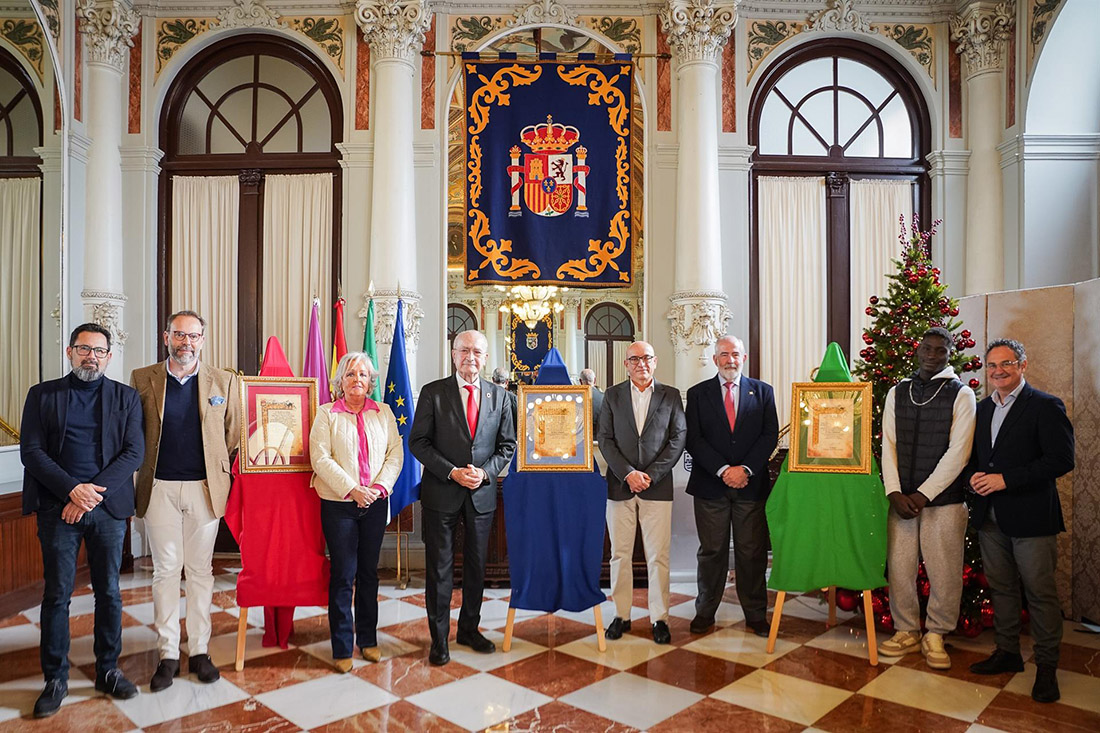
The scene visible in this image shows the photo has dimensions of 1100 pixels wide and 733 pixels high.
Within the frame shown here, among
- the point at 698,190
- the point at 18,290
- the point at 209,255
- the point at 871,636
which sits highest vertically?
the point at 698,190

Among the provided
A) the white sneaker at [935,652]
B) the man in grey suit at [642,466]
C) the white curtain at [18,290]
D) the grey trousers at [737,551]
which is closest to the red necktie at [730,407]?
the man in grey suit at [642,466]

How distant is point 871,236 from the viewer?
7.02 m

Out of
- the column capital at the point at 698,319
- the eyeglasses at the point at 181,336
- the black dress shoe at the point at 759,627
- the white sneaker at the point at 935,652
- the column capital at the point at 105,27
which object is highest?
the column capital at the point at 105,27

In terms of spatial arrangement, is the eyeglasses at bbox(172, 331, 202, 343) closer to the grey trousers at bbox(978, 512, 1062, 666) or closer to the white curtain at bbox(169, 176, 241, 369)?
the white curtain at bbox(169, 176, 241, 369)

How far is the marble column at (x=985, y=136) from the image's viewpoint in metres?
6.62

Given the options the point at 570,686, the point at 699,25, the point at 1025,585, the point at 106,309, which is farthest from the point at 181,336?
the point at 699,25

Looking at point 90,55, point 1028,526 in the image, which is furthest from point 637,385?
point 90,55

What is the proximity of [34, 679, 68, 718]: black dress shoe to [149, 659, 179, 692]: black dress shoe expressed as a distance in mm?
347

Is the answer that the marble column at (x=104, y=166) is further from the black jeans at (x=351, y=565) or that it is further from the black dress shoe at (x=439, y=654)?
the black dress shoe at (x=439, y=654)

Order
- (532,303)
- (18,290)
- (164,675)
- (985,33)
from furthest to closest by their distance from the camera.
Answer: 1. (532,303)
2. (985,33)
3. (18,290)
4. (164,675)

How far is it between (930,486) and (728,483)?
1025 mm

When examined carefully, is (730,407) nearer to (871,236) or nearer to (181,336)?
(181,336)

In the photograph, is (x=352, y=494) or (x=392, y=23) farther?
(x=392, y=23)

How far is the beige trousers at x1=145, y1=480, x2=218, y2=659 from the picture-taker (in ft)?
12.0
